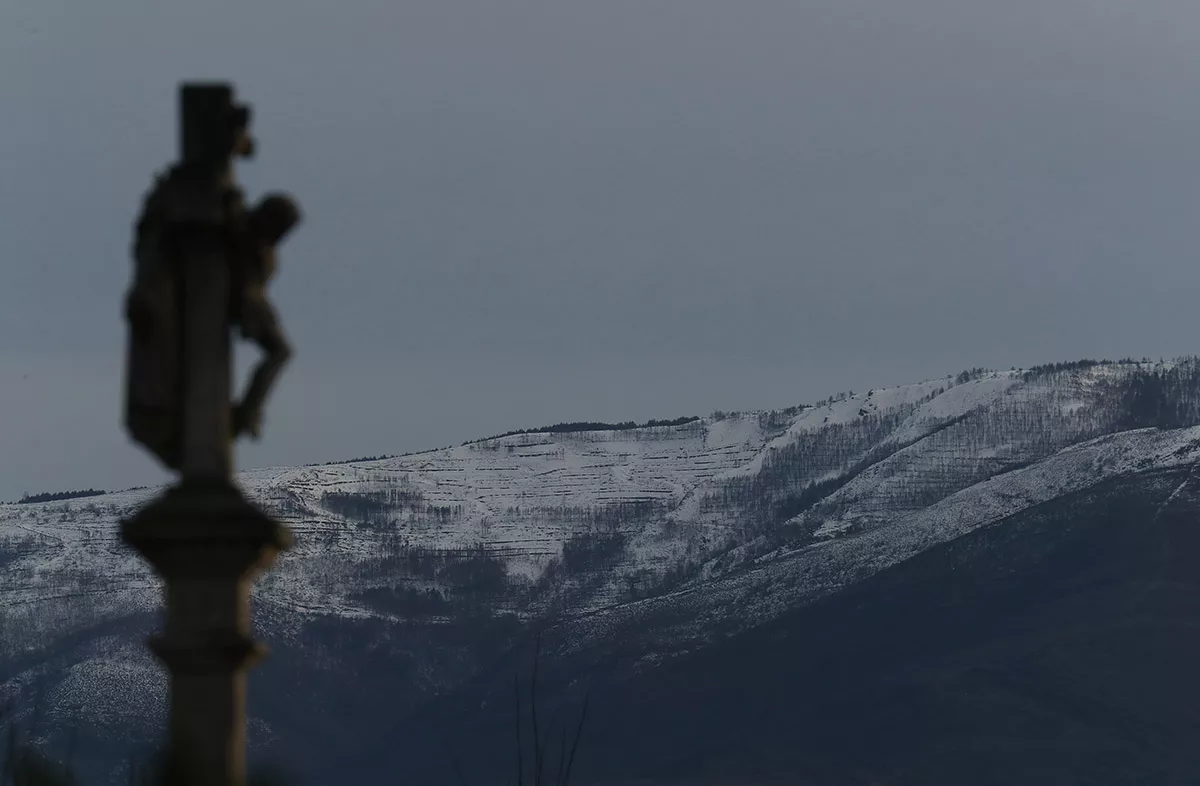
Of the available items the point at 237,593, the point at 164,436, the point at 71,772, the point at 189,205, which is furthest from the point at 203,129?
the point at 71,772

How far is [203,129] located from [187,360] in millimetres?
1096

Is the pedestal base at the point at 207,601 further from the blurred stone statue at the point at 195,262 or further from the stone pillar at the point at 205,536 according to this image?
the blurred stone statue at the point at 195,262

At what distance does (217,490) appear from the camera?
1123 centimetres

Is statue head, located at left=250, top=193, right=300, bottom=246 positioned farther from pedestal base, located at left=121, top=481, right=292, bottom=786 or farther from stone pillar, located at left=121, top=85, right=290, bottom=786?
pedestal base, located at left=121, top=481, right=292, bottom=786

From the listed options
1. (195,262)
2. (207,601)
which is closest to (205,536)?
(207,601)

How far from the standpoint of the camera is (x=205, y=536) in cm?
1102

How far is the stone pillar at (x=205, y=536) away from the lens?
11.0 metres

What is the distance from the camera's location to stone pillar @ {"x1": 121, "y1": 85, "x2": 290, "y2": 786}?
36.2 feet

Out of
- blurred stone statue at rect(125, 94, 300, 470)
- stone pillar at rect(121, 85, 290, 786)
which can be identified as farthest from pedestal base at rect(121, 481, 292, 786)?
blurred stone statue at rect(125, 94, 300, 470)

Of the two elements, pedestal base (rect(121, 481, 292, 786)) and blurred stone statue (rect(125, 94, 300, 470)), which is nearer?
pedestal base (rect(121, 481, 292, 786))

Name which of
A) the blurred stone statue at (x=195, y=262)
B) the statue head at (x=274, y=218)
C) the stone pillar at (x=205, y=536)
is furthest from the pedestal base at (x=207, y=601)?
the statue head at (x=274, y=218)

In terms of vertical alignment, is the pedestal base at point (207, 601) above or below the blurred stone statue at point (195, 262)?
below

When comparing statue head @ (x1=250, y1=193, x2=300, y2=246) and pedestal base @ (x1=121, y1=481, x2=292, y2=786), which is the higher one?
statue head @ (x1=250, y1=193, x2=300, y2=246)

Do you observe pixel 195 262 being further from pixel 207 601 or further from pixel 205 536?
pixel 207 601
